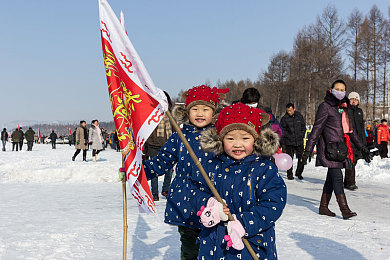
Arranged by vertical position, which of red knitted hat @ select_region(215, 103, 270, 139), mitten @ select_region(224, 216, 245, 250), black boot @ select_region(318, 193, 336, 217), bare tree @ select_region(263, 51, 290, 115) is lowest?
black boot @ select_region(318, 193, 336, 217)

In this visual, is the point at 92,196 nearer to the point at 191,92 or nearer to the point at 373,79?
the point at 191,92

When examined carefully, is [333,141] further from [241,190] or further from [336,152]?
[241,190]

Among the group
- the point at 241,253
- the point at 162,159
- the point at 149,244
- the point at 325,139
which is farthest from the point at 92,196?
the point at 241,253

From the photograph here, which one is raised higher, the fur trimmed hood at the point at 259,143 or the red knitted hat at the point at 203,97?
the red knitted hat at the point at 203,97

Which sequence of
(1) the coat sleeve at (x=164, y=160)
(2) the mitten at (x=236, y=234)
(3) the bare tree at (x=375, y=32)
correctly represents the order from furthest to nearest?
(3) the bare tree at (x=375, y=32) < (1) the coat sleeve at (x=164, y=160) < (2) the mitten at (x=236, y=234)

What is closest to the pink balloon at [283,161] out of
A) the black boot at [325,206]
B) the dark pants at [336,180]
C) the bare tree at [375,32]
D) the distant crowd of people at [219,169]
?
the distant crowd of people at [219,169]

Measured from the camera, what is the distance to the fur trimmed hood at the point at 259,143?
226 centimetres

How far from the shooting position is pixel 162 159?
309cm

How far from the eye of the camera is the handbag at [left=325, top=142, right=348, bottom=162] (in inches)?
212

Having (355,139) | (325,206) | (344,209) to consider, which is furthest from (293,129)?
(344,209)

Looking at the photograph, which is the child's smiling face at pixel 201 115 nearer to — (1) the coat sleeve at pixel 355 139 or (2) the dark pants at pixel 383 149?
(1) the coat sleeve at pixel 355 139

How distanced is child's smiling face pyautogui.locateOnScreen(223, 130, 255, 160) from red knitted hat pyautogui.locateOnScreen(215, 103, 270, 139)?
3cm

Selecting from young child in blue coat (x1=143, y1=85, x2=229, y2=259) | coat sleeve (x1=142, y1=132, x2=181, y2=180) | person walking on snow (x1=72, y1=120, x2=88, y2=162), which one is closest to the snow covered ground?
young child in blue coat (x1=143, y1=85, x2=229, y2=259)

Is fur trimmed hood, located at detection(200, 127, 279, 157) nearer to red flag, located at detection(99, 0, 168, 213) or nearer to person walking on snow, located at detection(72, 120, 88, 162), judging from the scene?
red flag, located at detection(99, 0, 168, 213)
